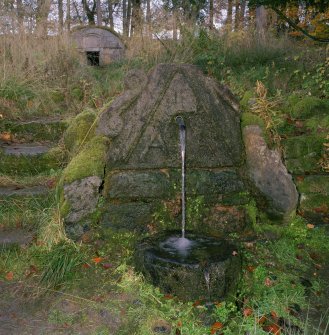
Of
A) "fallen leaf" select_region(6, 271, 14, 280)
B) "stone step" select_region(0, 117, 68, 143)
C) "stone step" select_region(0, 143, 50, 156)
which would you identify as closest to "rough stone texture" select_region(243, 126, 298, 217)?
"fallen leaf" select_region(6, 271, 14, 280)

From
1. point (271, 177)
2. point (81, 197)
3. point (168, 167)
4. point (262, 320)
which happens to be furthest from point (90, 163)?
point (262, 320)

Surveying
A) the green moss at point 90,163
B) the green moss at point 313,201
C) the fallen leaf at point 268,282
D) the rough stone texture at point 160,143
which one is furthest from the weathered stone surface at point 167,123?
the fallen leaf at point 268,282

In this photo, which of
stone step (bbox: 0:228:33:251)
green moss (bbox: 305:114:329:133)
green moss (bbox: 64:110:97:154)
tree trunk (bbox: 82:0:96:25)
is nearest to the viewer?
stone step (bbox: 0:228:33:251)

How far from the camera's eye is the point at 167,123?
11.6 ft

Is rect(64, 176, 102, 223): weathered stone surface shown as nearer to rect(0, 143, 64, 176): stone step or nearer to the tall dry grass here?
rect(0, 143, 64, 176): stone step

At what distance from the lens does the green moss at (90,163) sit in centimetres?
348

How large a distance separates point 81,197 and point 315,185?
2.27 meters

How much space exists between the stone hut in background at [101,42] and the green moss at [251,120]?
9548 millimetres

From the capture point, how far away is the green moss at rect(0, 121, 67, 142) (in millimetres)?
5219

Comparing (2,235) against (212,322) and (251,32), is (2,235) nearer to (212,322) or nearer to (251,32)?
(212,322)

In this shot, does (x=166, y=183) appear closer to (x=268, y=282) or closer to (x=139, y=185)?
(x=139, y=185)

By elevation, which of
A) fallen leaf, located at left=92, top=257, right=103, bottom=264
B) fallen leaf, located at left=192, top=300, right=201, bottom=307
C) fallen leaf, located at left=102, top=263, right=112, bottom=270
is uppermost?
fallen leaf, located at left=92, top=257, right=103, bottom=264

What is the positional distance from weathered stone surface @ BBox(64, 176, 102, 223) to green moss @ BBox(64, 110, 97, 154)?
79 centimetres

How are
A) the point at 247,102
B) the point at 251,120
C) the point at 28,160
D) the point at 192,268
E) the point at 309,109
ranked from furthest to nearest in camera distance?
the point at 28,160, the point at 309,109, the point at 247,102, the point at 251,120, the point at 192,268
